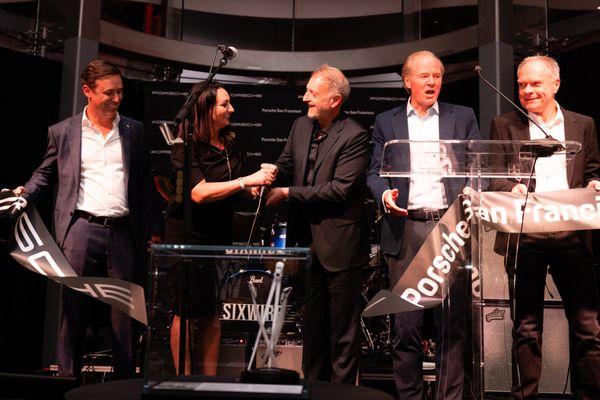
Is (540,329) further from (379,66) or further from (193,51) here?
(193,51)

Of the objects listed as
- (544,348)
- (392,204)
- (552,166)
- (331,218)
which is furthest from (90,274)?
(544,348)

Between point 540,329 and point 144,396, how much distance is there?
2138mm

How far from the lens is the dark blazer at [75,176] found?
341 cm

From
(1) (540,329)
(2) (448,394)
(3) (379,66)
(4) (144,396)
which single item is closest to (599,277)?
(1) (540,329)

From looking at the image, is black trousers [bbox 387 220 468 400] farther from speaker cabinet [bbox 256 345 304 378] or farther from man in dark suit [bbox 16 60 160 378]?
man in dark suit [bbox 16 60 160 378]

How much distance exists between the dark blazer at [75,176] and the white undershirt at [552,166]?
1909mm

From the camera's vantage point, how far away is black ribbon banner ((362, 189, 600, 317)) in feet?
9.64

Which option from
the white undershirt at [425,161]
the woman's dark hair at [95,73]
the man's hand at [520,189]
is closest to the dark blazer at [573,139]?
the man's hand at [520,189]

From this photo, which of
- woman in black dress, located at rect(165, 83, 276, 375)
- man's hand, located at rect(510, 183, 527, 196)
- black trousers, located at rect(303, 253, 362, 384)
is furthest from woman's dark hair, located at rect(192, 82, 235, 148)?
man's hand, located at rect(510, 183, 527, 196)

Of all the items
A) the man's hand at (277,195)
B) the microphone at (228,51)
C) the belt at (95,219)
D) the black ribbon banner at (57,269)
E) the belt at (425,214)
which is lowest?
the black ribbon banner at (57,269)

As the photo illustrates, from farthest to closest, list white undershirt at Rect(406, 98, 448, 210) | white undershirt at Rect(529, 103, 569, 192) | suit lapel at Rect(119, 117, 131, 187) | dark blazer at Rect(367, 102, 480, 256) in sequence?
suit lapel at Rect(119, 117, 131, 187)
dark blazer at Rect(367, 102, 480, 256)
white undershirt at Rect(529, 103, 569, 192)
white undershirt at Rect(406, 98, 448, 210)

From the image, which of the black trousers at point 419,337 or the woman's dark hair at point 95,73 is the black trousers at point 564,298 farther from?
the woman's dark hair at point 95,73

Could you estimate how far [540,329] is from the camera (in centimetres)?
327

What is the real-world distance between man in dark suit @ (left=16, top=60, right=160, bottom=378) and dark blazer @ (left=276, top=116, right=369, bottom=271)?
2.58 feet
